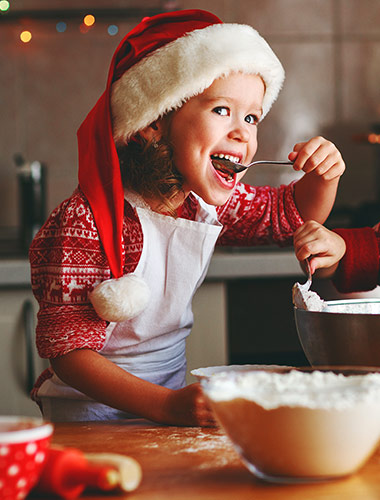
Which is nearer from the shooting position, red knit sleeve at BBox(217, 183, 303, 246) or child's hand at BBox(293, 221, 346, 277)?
child's hand at BBox(293, 221, 346, 277)

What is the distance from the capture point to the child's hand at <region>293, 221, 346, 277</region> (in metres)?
0.96

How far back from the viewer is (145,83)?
981 mm

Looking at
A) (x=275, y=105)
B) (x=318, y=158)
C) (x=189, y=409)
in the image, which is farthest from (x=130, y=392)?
(x=275, y=105)

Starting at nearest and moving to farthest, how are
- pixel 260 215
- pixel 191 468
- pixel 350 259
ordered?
1. pixel 191 468
2. pixel 350 259
3. pixel 260 215

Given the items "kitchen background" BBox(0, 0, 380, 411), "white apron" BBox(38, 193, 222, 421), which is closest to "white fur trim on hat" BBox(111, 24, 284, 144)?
"white apron" BBox(38, 193, 222, 421)

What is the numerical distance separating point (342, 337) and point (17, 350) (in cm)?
110

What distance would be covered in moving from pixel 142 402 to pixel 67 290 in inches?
7.9

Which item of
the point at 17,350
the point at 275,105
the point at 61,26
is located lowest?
the point at 17,350

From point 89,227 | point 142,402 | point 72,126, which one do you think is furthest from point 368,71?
point 142,402

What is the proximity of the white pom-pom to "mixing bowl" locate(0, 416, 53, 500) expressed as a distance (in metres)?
0.45

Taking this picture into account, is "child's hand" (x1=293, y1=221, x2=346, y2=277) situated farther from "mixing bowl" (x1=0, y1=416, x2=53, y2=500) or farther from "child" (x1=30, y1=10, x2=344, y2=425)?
"mixing bowl" (x1=0, y1=416, x2=53, y2=500)

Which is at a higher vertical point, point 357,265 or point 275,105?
point 275,105

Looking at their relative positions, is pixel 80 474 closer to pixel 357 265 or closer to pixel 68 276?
pixel 68 276

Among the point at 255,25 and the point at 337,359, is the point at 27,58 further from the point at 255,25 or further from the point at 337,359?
the point at 337,359
